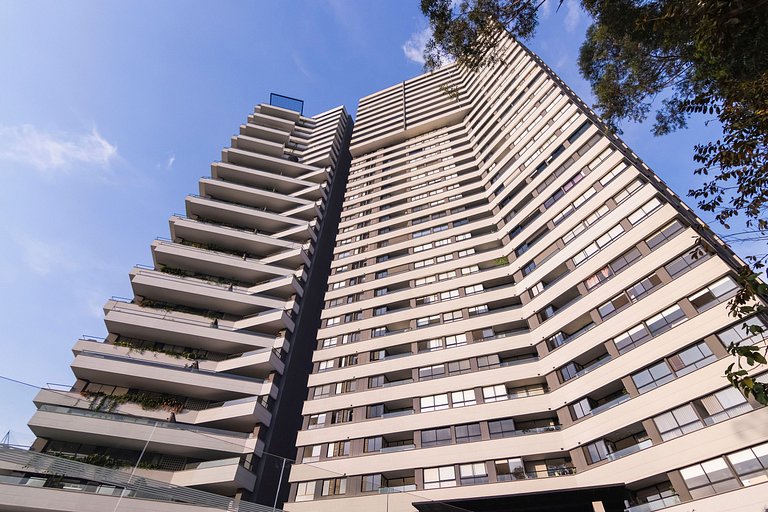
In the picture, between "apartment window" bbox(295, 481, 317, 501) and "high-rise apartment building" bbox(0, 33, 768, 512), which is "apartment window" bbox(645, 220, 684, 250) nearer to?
"high-rise apartment building" bbox(0, 33, 768, 512)

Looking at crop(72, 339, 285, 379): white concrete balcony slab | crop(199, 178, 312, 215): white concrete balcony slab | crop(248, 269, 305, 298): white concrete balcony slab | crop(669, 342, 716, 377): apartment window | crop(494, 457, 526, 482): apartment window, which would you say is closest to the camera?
crop(669, 342, 716, 377): apartment window

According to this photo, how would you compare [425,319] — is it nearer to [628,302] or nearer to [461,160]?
[628,302]

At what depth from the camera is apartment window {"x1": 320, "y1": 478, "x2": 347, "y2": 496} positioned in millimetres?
26266

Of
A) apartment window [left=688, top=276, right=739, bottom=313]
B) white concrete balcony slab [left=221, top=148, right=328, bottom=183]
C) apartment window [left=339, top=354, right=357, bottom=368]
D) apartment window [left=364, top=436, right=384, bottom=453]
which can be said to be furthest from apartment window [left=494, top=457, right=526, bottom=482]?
white concrete balcony slab [left=221, top=148, right=328, bottom=183]

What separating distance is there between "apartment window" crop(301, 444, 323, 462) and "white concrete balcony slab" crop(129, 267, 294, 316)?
12774mm

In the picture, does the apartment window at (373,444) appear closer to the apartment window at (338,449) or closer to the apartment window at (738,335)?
the apartment window at (338,449)

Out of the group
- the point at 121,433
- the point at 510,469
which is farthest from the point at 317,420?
the point at 510,469

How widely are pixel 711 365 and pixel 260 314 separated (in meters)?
32.3

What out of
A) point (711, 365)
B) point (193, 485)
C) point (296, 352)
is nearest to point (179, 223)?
point (296, 352)

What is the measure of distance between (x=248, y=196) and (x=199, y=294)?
16.1m

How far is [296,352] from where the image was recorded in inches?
1468

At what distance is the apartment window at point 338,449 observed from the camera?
28.6 m

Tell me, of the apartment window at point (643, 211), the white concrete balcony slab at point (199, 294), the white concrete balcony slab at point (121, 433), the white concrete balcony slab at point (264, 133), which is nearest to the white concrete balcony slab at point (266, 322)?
the white concrete balcony slab at point (199, 294)

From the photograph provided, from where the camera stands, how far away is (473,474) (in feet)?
81.6
